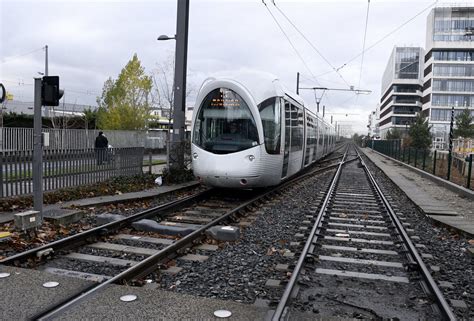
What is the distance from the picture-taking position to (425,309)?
4.92m

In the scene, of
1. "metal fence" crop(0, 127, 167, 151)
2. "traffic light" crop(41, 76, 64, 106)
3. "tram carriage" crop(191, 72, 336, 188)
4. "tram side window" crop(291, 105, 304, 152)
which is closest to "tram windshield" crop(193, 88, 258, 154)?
"tram carriage" crop(191, 72, 336, 188)

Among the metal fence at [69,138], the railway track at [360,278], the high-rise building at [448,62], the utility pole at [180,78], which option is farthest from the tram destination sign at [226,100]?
the high-rise building at [448,62]

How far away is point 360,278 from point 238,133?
18.8 ft

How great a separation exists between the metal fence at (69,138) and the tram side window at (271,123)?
10634mm

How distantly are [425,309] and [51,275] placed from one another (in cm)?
429

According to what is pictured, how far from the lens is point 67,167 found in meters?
12.0

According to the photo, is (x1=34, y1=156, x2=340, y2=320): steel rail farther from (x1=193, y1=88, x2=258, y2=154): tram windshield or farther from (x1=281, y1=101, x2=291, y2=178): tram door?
(x1=281, y1=101, x2=291, y2=178): tram door

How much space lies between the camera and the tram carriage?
34.9 ft

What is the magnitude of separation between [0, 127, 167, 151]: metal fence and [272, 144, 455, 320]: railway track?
1399cm

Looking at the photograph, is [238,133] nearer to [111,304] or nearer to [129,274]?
[129,274]

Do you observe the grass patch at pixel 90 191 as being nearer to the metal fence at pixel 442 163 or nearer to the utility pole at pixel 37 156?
the utility pole at pixel 37 156

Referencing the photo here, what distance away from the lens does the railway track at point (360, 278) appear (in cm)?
477

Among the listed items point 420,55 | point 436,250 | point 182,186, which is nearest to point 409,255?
point 436,250

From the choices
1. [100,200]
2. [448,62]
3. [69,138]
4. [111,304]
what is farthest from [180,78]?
[448,62]
